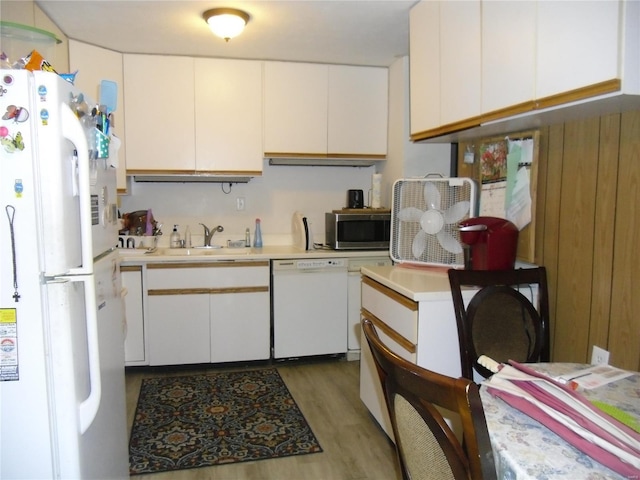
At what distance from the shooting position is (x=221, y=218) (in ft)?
12.8

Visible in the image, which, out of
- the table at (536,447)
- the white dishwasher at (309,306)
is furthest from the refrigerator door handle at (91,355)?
the white dishwasher at (309,306)

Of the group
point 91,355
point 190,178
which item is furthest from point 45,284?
point 190,178

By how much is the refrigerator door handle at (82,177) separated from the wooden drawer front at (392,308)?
51.5 inches

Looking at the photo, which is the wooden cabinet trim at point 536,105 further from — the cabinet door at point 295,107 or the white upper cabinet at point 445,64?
the cabinet door at point 295,107

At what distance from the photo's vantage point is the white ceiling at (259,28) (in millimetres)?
2527

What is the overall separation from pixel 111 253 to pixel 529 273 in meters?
1.70

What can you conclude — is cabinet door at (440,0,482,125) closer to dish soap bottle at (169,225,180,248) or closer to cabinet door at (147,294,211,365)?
cabinet door at (147,294,211,365)

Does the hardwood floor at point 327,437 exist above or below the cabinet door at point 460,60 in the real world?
below

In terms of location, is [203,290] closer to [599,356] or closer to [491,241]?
[491,241]

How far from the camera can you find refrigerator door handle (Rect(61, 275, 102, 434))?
1.32 meters

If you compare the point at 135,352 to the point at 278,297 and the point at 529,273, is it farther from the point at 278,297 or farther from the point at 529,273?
the point at 529,273

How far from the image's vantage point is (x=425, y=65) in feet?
8.30

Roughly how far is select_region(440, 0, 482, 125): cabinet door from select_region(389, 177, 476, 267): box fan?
0.35m

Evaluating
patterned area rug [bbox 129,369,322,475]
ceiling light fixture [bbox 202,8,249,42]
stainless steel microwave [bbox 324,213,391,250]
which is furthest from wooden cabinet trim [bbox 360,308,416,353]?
ceiling light fixture [bbox 202,8,249,42]
